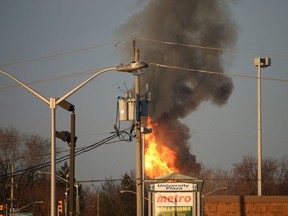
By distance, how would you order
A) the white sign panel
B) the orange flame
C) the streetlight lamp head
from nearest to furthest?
the streetlight lamp head < the white sign panel < the orange flame

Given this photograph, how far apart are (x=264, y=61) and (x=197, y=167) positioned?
69.4 ft

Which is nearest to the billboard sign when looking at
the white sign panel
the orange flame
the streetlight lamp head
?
the white sign panel

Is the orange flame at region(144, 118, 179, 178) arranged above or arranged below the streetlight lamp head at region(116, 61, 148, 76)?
below

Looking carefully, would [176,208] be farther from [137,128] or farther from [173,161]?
[173,161]

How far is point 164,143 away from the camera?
53.4m

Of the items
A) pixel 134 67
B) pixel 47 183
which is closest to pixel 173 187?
pixel 134 67

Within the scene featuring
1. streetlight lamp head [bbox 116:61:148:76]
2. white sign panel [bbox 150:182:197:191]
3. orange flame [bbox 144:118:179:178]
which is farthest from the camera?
orange flame [bbox 144:118:179:178]

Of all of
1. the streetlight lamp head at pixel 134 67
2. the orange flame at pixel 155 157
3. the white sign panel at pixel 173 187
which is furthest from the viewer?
the orange flame at pixel 155 157

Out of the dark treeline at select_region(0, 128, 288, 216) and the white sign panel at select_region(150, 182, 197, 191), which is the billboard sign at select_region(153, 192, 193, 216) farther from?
the dark treeline at select_region(0, 128, 288, 216)

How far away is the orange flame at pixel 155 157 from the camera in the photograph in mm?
50031

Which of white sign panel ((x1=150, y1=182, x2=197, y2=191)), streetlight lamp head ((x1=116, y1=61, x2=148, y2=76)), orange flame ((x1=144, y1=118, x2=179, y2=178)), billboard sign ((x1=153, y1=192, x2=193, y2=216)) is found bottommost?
billboard sign ((x1=153, y1=192, x2=193, y2=216))

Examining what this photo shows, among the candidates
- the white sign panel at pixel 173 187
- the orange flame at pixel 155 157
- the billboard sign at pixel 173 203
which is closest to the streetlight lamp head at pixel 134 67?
the white sign panel at pixel 173 187

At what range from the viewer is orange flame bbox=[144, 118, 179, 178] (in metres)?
50.0

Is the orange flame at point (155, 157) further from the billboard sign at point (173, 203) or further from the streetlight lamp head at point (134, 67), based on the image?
the streetlight lamp head at point (134, 67)
